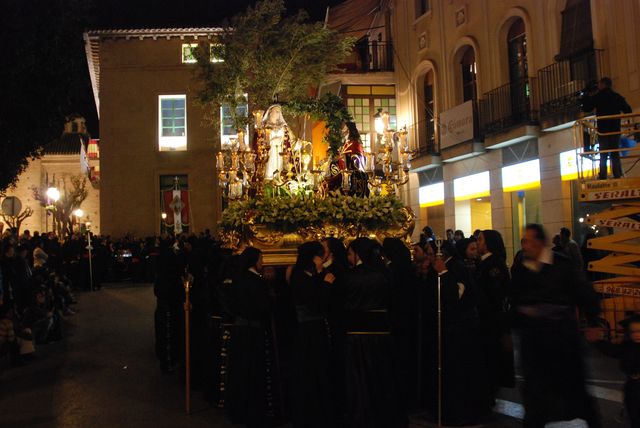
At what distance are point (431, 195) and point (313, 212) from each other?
14.1 metres

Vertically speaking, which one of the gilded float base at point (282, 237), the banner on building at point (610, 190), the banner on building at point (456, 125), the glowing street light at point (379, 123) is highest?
the banner on building at point (456, 125)

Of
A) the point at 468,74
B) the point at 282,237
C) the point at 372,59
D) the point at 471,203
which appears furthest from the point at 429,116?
the point at 282,237

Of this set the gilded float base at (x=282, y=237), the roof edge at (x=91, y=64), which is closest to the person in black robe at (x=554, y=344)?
the gilded float base at (x=282, y=237)

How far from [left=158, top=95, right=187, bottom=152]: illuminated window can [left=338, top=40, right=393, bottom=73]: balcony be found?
9.36 m

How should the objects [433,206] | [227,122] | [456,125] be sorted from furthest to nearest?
[227,122], [433,206], [456,125]

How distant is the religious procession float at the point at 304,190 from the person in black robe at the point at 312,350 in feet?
9.06

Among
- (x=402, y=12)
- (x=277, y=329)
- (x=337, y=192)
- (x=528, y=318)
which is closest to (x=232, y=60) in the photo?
(x=402, y=12)

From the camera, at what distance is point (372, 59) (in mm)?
25641

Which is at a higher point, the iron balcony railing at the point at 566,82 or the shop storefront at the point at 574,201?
the iron balcony railing at the point at 566,82

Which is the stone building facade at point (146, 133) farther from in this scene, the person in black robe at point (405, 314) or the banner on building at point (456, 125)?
the person in black robe at point (405, 314)

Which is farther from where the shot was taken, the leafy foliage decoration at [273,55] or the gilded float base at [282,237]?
the leafy foliage decoration at [273,55]

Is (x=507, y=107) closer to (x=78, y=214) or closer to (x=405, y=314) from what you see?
(x=405, y=314)

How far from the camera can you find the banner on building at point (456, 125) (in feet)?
64.0

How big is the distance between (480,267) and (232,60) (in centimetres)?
1942
